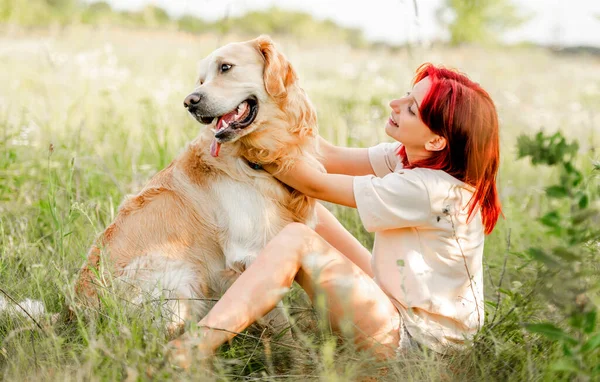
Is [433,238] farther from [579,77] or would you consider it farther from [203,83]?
[579,77]

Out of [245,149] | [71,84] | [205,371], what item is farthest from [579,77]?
[205,371]

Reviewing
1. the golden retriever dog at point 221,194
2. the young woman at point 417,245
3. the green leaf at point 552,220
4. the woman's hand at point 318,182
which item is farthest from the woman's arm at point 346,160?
the green leaf at point 552,220

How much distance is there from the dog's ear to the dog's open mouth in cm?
11

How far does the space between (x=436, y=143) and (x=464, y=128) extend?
121 mm

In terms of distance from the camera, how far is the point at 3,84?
652 centimetres

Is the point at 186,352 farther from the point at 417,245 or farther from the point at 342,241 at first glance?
the point at 342,241

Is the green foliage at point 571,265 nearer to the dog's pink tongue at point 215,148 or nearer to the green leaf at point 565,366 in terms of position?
the green leaf at point 565,366

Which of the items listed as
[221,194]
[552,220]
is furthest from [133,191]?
[552,220]

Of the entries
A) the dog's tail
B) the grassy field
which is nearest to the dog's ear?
the grassy field

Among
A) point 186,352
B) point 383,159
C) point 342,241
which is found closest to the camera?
point 186,352

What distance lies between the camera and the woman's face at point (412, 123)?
7.41ft

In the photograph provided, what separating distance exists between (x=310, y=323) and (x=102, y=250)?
0.92 m

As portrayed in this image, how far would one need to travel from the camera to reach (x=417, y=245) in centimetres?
221

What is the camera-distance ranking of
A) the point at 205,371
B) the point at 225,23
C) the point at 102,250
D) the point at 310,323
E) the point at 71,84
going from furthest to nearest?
the point at 71,84
the point at 225,23
the point at 310,323
the point at 102,250
the point at 205,371
